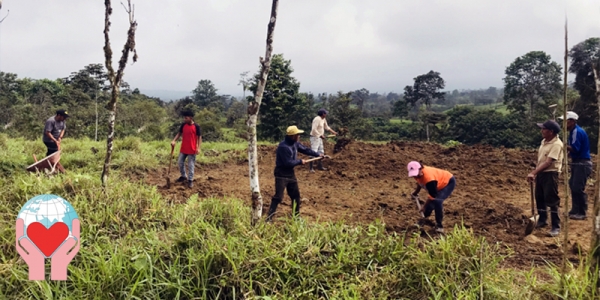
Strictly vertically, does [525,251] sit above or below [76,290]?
below

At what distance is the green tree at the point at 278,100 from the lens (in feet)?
72.8

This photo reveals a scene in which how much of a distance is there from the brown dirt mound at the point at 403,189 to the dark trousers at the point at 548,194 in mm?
247

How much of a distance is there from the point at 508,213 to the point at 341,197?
274cm

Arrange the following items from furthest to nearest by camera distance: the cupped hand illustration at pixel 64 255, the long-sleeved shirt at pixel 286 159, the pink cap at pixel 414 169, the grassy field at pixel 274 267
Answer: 1. the long-sleeved shirt at pixel 286 159
2. the pink cap at pixel 414 169
3. the cupped hand illustration at pixel 64 255
4. the grassy field at pixel 274 267

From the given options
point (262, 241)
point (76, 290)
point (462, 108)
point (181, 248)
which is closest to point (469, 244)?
point (262, 241)

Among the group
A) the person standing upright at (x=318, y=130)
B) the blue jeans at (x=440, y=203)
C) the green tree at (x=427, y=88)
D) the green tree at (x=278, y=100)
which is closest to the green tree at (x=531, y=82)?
the green tree at (x=427, y=88)

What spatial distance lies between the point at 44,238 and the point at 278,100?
19460 mm

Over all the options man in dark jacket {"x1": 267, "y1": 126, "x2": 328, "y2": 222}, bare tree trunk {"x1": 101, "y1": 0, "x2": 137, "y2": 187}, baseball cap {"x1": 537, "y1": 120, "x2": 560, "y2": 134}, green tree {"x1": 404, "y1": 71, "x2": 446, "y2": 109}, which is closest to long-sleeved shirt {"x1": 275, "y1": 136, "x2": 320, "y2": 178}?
man in dark jacket {"x1": 267, "y1": 126, "x2": 328, "y2": 222}

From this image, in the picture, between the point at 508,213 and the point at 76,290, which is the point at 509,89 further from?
the point at 76,290

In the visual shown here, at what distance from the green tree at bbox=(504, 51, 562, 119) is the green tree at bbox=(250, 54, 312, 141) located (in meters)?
18.2

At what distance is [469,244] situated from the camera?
10.1ft

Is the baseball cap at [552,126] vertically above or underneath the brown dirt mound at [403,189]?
above

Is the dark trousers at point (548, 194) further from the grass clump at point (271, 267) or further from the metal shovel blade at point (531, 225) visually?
the grass clump at point (271, 267)

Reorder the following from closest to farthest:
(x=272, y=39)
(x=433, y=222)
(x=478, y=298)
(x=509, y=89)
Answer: (x=478, y=298), (x=272, y=39), (x=433, y=222), (x=509, y=89)
